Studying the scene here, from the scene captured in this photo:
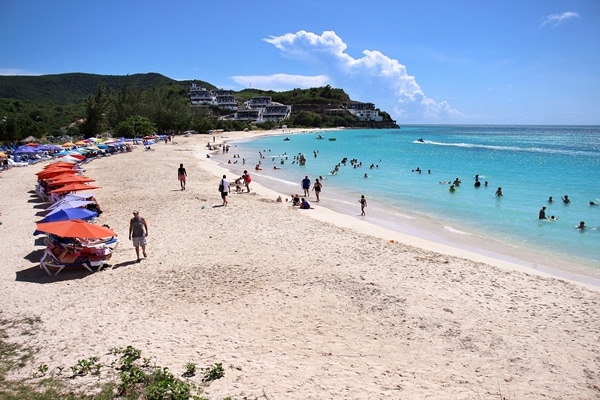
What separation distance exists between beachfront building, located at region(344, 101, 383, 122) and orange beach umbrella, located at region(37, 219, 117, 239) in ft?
518

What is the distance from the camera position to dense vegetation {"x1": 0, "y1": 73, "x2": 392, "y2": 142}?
2199 inches

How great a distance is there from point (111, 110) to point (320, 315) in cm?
7624

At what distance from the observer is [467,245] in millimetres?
14367

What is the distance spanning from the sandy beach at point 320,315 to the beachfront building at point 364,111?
156m

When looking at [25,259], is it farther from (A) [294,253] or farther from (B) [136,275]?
(A) [294,253]

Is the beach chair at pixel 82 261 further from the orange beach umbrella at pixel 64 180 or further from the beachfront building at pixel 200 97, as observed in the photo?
the beachfront building at pixel 200 97

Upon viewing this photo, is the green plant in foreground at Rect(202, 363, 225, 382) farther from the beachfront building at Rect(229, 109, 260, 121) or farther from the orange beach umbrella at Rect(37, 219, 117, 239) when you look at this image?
the beachfront building at Rect(229, 109, 260, 121)

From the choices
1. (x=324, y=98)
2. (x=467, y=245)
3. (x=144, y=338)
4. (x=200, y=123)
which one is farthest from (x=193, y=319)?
(x=324, y=98)

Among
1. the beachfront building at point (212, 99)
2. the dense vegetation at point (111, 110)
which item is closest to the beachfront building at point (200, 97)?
the beachfront building at point (212, 99)

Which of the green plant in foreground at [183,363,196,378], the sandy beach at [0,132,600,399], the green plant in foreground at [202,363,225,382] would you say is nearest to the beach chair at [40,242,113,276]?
the sandy beach at [0,132,600,399]

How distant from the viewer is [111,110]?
240 ft

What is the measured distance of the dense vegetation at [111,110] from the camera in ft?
183

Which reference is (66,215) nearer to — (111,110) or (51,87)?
(111,110)

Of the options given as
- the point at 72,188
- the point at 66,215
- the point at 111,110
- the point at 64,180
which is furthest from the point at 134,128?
the point at 66,215
